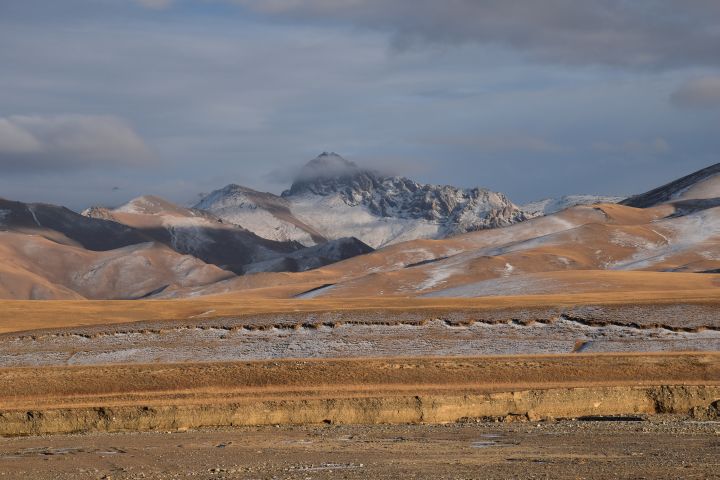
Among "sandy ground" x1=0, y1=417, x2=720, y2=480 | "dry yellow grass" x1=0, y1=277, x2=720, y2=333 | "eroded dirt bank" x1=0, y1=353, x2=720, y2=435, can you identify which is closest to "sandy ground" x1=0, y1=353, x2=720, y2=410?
"eroded dirt bank" x1=0, y1=353, x2=720, y2=435

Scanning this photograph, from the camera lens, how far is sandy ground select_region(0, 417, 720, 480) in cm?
2841

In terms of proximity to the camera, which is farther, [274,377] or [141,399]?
[274,377]

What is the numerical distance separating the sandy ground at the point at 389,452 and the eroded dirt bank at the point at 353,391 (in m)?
2.08

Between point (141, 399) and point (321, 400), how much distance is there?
8.19 meters

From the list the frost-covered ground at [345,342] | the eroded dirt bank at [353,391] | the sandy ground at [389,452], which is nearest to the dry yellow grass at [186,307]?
the frost-covered ground at [345,342]

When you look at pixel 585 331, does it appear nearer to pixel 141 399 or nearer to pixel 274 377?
pixel 274 377

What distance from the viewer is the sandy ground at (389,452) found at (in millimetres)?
28406

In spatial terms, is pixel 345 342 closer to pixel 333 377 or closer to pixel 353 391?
pixel 333 377

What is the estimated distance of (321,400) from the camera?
42781mm

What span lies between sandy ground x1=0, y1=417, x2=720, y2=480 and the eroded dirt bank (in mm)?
2075

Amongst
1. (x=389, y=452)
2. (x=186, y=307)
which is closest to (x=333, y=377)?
(x=389, y=452)

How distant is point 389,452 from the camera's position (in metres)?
32.6

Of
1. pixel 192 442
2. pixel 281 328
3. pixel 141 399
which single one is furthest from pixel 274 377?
pixel 281 328

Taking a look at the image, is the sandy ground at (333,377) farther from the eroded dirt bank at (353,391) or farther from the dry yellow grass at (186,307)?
the dry yellow grass at (186,307)
